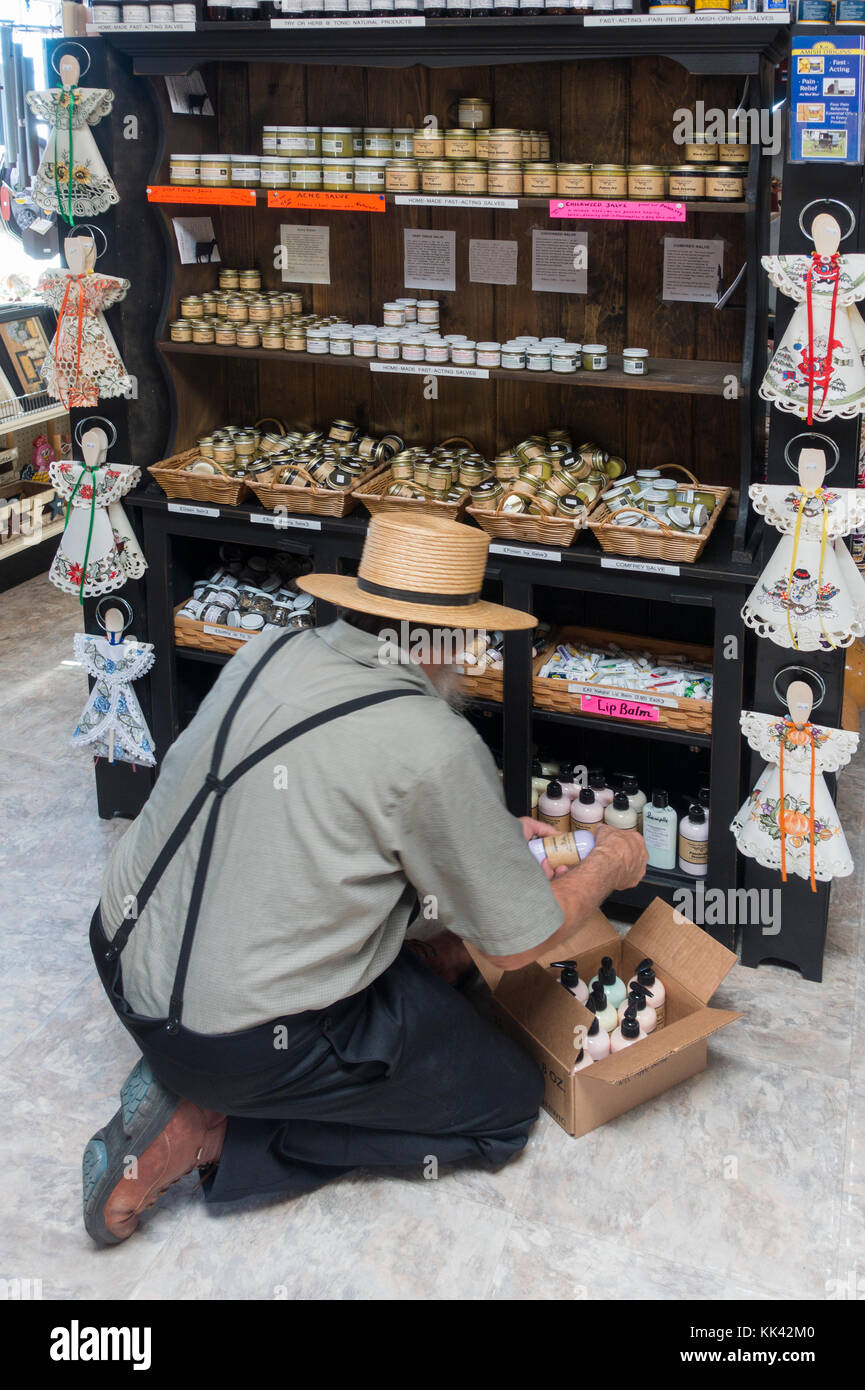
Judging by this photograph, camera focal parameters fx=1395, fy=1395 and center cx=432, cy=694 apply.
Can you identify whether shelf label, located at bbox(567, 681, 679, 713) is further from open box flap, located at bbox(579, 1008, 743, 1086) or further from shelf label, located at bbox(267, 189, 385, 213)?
shelf label, located at bbox(267, 189, 385, 213)

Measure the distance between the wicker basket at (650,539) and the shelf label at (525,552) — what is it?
0.11 meters

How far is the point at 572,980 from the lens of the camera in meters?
3.21

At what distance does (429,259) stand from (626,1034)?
2.21 m

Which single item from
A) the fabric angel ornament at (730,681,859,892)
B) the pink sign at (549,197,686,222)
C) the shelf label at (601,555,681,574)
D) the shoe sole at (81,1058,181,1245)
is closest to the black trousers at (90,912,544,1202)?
the shoe sole at (81,1058,181,1245)

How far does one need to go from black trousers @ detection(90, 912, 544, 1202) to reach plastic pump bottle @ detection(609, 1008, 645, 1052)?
22 cm

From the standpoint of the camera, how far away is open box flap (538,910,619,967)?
3359 millimetres

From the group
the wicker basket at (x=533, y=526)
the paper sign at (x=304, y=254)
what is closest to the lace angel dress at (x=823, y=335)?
the wicker basket at (x=533, y=526)

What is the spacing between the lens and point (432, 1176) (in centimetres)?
290

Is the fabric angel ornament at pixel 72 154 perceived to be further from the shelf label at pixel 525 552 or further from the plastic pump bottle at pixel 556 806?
the plastic pump bottle at pixel 556 806

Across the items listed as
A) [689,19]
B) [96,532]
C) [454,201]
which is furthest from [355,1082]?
[689,19]

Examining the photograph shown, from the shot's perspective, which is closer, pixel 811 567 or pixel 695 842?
pixel 811 567

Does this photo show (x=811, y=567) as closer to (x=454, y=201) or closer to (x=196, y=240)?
(x=454, y=201)

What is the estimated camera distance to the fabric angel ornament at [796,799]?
3.32 metres
